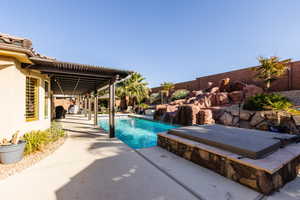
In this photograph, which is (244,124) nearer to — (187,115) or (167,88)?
(187,115)

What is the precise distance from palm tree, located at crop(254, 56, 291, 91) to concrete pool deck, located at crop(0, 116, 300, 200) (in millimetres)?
10916

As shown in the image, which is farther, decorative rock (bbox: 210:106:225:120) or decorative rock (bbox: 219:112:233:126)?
decorative rock (bbox: 210:106:225:120)

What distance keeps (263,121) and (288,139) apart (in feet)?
18.1

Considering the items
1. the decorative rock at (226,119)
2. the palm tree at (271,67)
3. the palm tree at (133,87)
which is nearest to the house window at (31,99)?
the decorative rock at (226,119)

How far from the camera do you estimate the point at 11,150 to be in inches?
132

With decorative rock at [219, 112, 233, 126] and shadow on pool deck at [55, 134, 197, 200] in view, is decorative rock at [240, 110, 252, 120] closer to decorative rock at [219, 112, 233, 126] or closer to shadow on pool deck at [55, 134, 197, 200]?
decorative rock at [219, 112, 233, 126]

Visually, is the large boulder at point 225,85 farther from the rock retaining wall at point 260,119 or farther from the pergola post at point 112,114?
the pergola post at point 112,114

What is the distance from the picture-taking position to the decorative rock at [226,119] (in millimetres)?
9625

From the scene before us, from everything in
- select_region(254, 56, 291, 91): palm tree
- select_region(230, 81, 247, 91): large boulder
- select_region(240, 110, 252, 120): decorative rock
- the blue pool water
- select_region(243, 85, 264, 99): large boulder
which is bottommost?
the blue pool water

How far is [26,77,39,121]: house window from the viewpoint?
485cm

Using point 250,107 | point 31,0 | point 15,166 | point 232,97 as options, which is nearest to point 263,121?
point 250,107

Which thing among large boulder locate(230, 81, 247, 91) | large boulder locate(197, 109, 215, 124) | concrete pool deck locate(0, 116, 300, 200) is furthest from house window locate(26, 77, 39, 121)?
large boulder locate(230, 81, 247, 91)

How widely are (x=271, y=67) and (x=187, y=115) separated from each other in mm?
7877

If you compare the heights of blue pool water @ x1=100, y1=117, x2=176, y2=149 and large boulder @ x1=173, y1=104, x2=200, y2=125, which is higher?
large boulder @ x1=173, y1=104, x2=200, y2=125
